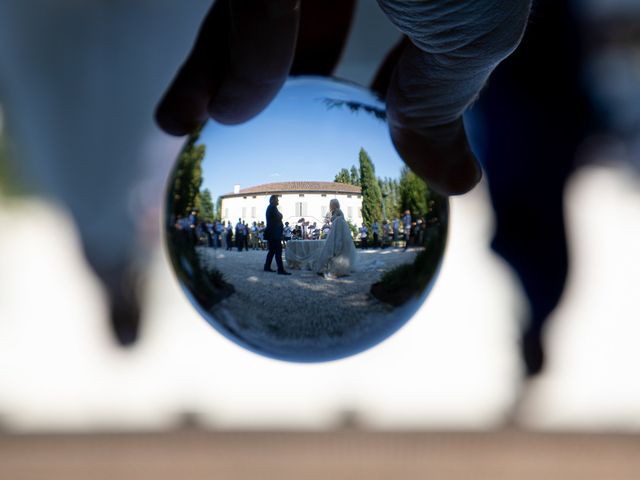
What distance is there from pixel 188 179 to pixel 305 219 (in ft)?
0.30

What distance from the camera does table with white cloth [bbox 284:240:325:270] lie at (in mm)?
354

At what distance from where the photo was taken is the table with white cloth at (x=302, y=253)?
35 centimetres

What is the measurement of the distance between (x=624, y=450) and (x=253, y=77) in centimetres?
171

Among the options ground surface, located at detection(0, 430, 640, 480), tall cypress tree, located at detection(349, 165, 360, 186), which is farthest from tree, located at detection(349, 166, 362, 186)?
ground surface, located at detection(0, 430, 640, 480)

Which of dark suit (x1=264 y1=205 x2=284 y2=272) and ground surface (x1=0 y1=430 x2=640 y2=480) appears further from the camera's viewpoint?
ground surface (x1=0 y1=430 x2=640 y2=480)

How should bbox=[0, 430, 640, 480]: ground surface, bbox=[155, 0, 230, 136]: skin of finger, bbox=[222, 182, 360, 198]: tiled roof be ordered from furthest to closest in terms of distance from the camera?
1. bbox=[0, 430, 640, 480]: ground surface
2. bbox=[155, 0, 230, 136]: skin of finger
3. bbox=[222, 182, 360, 198]: tiled roof

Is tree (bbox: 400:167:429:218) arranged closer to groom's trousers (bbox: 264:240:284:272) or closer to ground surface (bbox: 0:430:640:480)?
groom's trousers (bbox: 264:240:284:272)

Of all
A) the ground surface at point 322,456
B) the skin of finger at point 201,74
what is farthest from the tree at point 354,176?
the ground surface at point 322,456

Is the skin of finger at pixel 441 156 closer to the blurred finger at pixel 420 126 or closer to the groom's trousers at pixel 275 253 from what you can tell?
the blurred finger at pixel 420 126

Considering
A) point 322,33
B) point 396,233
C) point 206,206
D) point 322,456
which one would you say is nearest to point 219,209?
point 206,206

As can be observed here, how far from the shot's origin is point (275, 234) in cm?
35

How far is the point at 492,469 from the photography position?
1498mm

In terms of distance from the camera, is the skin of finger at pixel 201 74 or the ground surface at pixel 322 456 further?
the ground surface at pixel 322 456

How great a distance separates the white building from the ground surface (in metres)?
1.24
